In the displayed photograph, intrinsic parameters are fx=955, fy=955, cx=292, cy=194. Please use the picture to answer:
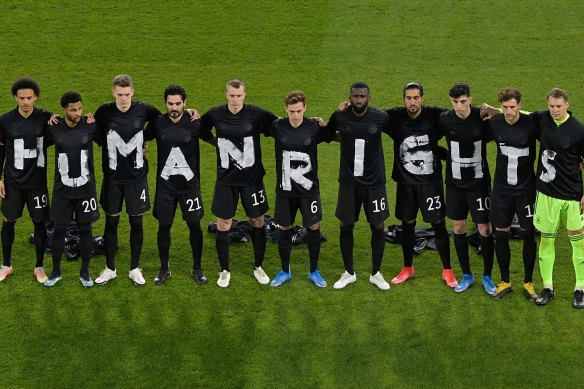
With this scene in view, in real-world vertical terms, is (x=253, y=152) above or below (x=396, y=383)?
above

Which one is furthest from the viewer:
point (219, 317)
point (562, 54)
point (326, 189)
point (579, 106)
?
point (562, 54)

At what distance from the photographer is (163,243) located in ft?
32.6

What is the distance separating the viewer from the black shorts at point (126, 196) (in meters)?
9.74

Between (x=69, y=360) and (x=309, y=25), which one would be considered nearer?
(x=69, y=360)

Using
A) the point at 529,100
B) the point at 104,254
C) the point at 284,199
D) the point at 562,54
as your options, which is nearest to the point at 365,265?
the point at 284,199

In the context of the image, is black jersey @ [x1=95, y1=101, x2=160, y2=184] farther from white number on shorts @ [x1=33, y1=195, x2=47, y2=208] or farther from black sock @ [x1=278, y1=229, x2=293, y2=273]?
black sock @ [x1=278, y1=229, x2=293, y2=273]

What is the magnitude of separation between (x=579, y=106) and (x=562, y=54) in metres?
2.06

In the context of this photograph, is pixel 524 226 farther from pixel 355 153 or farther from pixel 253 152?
pixel 253 152

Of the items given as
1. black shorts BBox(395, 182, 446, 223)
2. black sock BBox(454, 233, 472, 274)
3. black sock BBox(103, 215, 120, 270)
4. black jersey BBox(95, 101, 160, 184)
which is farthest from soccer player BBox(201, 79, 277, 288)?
black sock BBox(454, 233, 472, 274)

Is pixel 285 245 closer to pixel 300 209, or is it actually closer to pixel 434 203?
pixel 300 209

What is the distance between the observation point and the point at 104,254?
10.7m

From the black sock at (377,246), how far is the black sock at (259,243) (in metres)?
1.15

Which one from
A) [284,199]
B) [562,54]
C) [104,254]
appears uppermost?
[562,54]

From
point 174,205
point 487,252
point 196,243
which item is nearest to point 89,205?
point 174,205
